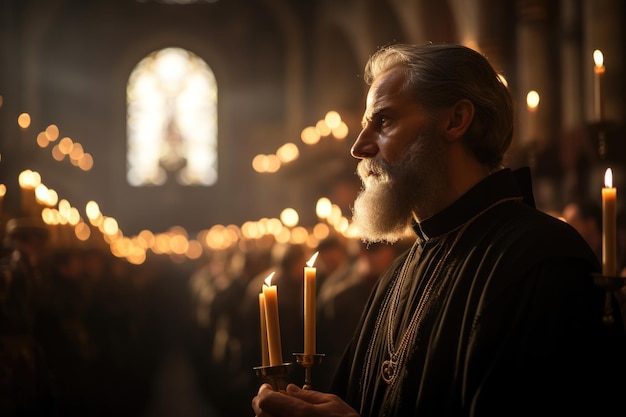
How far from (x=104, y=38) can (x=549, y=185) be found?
2637cm

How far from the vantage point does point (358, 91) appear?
23375 mm

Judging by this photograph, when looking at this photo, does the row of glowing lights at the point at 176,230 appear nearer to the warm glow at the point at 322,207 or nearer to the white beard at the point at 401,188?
the warm glow at the point at 322,207

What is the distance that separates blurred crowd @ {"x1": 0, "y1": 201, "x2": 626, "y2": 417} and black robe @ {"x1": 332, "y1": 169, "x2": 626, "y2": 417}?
1.98ft

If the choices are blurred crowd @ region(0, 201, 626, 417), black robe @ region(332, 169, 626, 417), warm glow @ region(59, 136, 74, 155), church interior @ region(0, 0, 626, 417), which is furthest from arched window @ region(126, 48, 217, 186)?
black robe @ region(332, 169, 626, 417)

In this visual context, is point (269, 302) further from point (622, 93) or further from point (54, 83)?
point (54, 83)

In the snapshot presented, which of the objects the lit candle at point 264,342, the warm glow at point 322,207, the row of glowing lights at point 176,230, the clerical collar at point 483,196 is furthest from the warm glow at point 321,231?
the lit candle at point 264,342

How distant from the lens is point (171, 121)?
3666cm

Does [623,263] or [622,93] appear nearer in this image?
[623,263]

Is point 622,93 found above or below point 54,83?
below

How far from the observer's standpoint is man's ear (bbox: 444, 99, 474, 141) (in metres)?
2.73

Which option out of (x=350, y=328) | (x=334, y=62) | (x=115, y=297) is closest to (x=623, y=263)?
(x=350, y=328)

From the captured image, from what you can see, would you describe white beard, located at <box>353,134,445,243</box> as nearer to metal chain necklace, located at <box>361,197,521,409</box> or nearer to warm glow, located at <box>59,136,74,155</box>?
metal chain necklace, located at <box>361,197,521,409</box>

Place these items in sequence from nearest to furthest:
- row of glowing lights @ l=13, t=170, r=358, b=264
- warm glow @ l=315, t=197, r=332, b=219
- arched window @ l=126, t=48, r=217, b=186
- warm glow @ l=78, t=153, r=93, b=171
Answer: warm glow @ l=315, t=197, r=332, b=219 → row of glowing lights @ l=13, t=170, r=358, b=264 → warm glow @ l=78, t=153, r=93, b=171 → arched window @ l=126, t=48, r=217, b=186

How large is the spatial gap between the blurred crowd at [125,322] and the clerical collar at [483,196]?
0.62 metres
